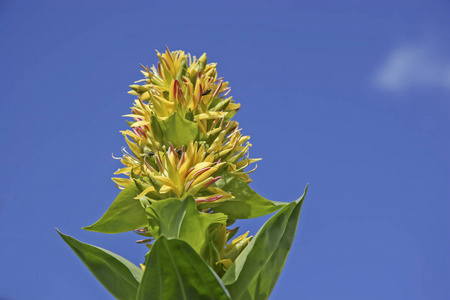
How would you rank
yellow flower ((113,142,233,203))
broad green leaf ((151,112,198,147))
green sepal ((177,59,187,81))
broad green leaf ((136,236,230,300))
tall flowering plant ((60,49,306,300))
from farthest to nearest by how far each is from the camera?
green sepal ((177,59,187,81)) → broad green leaf ((151,112,198,147)) → yellow flower ((113,142,233,203)) → tall flowering plant ((60,49,306,300)) → broad green leaf ((136,236,230,300))

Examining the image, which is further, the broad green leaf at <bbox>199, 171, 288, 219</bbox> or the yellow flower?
the broad green leaf at <bbox>199, 171, 288, 219</bbox>

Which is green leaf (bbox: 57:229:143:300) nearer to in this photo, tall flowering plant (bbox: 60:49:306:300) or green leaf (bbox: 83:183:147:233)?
tall flowering plant (bbox: 60:49:306:300)

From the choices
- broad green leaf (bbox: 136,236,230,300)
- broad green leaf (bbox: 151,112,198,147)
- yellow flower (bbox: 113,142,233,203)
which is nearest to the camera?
broad green leaf (bbox: 136,236,230,300)

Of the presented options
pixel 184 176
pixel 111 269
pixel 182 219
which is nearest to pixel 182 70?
pixel 184 176

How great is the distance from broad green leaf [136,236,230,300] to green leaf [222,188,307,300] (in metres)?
0.23

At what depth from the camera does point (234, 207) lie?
2.31 meters

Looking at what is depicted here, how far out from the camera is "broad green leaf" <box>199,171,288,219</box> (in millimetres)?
2277

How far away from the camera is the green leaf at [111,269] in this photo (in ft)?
7.06

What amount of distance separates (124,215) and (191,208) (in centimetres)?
57

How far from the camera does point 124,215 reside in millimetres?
2318

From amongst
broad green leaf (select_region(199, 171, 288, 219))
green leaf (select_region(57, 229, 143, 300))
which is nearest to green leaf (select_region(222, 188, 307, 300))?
broad green leaf (select_region(199, 171, 288, 219))

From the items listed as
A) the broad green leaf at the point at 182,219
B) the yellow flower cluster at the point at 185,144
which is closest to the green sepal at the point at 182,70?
the yellow flower cluster at the point at 185,144

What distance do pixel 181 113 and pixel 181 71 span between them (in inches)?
12.9

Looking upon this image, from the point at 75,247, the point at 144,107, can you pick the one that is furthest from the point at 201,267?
the point at 144,107
